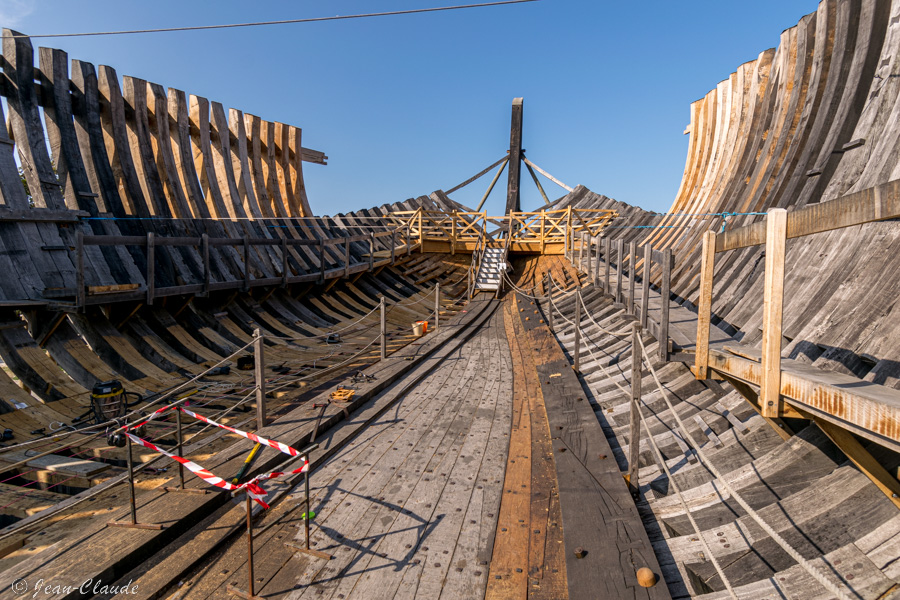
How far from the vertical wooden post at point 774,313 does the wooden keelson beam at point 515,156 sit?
78.6 ft

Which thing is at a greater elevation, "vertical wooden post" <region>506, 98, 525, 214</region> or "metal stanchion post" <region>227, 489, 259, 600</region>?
"vertical wooden post" <region>506, 98, 525, 214</region>

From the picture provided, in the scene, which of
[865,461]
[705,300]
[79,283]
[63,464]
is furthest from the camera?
[79,283]

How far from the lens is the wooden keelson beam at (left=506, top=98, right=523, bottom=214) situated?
1022 inches

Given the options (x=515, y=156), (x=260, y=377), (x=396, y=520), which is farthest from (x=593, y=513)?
(x=515, y=156)

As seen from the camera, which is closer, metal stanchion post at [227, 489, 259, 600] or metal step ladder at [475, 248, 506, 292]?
metal stanchion post at [227, 489, 259, 600]

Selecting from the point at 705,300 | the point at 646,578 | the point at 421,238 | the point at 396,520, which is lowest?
the point at 396,520

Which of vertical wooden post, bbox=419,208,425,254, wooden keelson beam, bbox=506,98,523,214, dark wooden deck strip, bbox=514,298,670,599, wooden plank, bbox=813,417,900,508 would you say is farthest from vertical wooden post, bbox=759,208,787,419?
wooden keelson beam, bbox=506,98,523,214

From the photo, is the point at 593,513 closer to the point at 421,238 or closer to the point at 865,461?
the point at 865,461

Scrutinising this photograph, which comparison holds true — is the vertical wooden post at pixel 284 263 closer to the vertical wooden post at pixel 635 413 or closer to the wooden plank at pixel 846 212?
the vertical wooden post at pixel 635 413

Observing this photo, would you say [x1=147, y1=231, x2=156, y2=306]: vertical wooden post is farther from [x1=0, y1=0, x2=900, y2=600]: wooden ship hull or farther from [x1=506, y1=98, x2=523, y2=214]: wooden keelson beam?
[x1=506, y1=98, x2=523, y2=214]: wooden keelson beam

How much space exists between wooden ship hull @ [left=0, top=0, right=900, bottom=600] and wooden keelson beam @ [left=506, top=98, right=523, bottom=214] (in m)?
13.5

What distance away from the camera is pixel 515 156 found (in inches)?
1033

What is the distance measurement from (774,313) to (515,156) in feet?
82.2

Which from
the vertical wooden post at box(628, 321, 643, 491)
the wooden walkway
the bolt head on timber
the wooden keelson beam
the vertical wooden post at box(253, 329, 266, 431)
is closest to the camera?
the bolt head on timber
